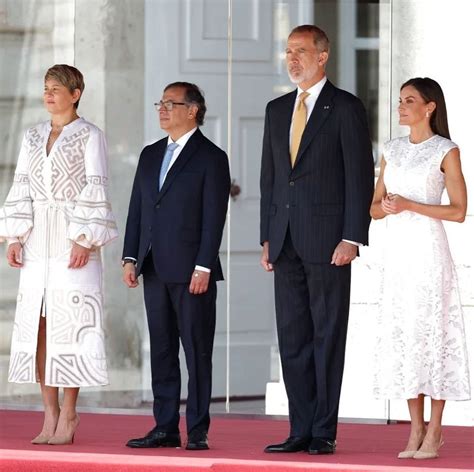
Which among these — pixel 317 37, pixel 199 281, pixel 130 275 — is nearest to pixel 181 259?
pixel 199 281

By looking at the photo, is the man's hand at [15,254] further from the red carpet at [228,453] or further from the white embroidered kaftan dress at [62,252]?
the red carpet at [228,453]

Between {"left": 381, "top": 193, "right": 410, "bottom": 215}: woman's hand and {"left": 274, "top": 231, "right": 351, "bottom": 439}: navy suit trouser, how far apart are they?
27cm

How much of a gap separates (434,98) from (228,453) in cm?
155

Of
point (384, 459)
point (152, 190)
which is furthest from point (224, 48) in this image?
point (384, 459)

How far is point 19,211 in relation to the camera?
635cm

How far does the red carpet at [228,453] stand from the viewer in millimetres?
5797

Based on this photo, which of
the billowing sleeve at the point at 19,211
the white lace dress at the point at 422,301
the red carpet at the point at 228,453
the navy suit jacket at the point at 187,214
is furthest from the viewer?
the billowing sleeve at the point at 19,211

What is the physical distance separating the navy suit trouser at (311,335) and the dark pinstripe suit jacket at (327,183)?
0.07 meters

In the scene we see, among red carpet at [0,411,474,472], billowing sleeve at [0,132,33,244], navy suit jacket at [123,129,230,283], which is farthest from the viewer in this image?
billowing sleeve at [0,132,33,244]

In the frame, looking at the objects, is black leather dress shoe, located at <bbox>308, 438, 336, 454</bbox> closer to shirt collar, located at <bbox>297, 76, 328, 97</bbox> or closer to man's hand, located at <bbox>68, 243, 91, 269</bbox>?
man's hand, located at <bbox>68, 243, 91, 269</bbox>

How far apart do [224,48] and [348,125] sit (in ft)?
6.80

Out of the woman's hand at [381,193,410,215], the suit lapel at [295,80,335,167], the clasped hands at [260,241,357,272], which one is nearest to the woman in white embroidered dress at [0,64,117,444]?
the suit lapel at [295,80,335,167]

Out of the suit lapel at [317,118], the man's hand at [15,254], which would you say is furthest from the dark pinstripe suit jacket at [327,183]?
the man's hand at [15,254]

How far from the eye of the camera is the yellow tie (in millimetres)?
6184
